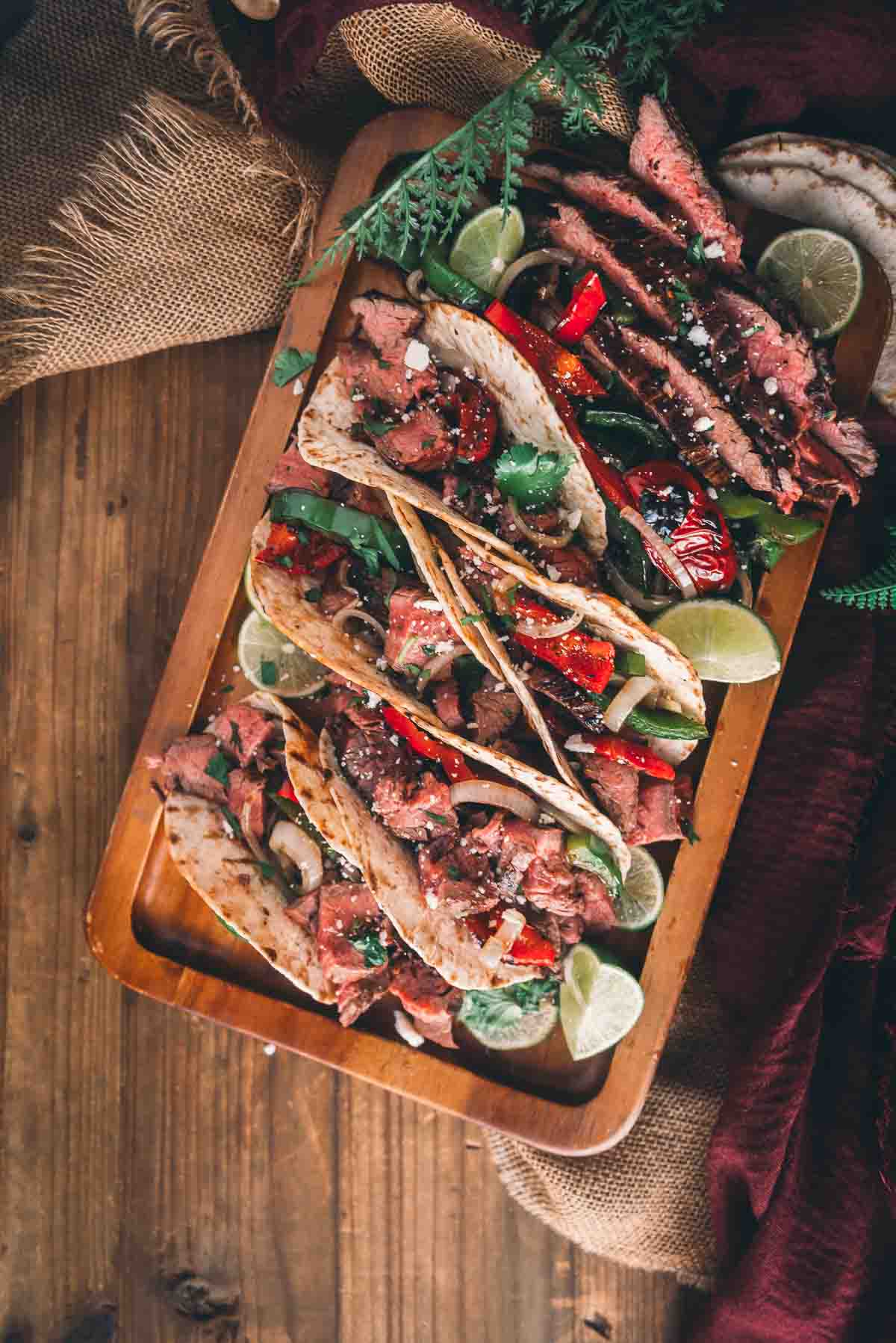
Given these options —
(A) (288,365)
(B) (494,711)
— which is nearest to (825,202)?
(A) (288,365)

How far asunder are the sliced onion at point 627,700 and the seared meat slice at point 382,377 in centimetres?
109

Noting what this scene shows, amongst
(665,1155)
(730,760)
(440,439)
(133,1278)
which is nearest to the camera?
(440,439)

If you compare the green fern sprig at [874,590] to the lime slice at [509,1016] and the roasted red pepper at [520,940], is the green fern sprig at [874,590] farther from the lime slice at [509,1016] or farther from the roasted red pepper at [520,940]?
the lime slice at [509,1016]

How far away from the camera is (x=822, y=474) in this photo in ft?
9.77

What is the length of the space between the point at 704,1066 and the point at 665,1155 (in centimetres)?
34

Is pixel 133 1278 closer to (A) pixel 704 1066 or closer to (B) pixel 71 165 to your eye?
(A) pixel 704 1066

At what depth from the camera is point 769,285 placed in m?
3.09

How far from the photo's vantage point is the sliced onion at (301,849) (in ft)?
10.9

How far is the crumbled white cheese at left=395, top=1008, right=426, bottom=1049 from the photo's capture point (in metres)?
3.34

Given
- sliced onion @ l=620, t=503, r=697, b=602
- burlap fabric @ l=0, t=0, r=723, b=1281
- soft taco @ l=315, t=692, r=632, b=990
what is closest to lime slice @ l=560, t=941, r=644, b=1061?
soft taco @ l=315, t=692, r=632, b=990

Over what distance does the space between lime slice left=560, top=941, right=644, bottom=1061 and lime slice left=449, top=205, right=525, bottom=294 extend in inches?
84.8

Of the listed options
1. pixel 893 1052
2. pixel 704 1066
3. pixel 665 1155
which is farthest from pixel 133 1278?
pixel 893 1052

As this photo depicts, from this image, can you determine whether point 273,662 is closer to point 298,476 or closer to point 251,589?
point 251,589

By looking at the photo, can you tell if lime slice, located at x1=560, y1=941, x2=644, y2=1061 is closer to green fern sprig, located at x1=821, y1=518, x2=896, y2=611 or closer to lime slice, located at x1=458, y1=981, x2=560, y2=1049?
lime slice, located at x1=458, y1=981, x2=560, y2=1049
